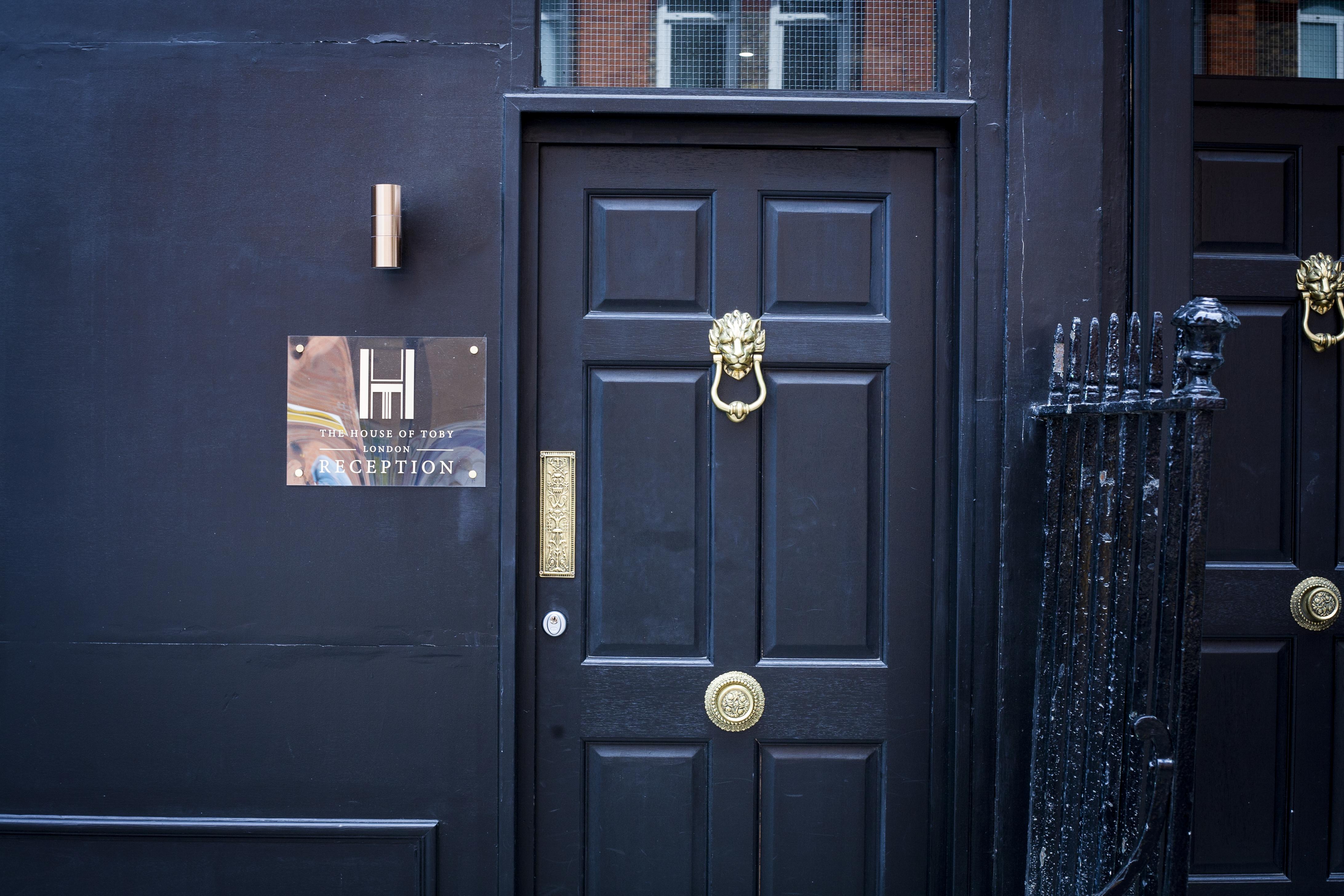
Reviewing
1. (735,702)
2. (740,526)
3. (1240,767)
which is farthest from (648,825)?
(1240,767)

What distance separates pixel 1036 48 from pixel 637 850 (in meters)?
2.67

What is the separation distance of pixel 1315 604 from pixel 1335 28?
1820 millimetres

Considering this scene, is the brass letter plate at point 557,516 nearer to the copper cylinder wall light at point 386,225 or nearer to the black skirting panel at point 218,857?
the copper cylinder wall light at point 386,225

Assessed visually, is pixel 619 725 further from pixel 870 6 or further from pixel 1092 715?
pixel 870 6

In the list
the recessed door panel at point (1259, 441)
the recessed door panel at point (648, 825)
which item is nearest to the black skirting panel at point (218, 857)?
the recessed door panel at point (648, 825)

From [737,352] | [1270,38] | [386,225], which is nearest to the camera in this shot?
[386,225]

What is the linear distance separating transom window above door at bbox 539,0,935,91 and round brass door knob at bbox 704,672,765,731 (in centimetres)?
181

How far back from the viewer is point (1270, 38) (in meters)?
2.72

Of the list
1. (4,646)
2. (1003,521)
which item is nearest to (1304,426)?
(1003,521)

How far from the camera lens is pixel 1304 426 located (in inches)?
106

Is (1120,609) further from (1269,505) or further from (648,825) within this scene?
(648,825)

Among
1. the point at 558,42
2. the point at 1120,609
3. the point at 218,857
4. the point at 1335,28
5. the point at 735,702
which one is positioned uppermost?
the point at 1335,28

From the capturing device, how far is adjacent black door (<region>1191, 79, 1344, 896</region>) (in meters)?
2.67

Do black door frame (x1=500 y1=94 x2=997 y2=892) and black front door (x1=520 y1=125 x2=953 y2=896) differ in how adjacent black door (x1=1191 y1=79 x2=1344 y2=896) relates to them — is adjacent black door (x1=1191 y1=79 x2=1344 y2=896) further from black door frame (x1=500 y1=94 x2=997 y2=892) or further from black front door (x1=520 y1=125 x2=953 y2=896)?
black front door (x1=520 y1=125 x2=953 y2=896)
